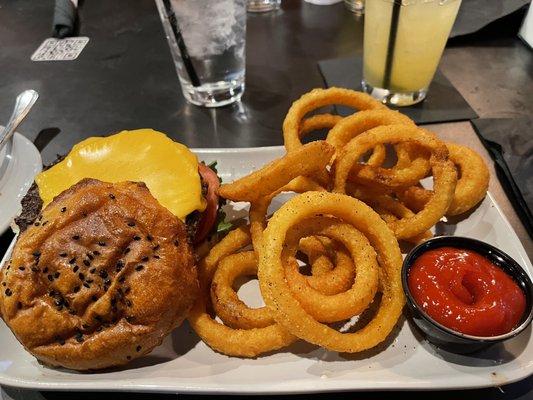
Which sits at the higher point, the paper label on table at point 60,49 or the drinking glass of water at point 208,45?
the drinking glass of water at point 208,45

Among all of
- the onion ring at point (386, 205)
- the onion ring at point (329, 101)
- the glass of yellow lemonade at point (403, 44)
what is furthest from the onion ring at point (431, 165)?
the glass of yellow lemonade at point (403, 44)

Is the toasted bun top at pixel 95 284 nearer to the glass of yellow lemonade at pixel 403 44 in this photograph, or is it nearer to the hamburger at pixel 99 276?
the hamburger at pixel 99 276

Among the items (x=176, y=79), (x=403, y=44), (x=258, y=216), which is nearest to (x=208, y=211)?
(x=258, y=216)

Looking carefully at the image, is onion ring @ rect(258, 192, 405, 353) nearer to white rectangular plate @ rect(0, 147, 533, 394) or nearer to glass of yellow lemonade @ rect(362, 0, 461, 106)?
white rectangular plate @ rect(0, 147, 533, 394)

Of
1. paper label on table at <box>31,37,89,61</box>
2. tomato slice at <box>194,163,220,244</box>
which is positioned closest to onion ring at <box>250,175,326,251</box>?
tomato slice at <box>194,163,220,244</box>

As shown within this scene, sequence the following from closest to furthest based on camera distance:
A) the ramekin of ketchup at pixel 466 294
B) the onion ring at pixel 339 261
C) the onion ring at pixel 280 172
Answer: the ramekin of ketchup at pixel 466 294, the onion ring at pixel 339 261, the onion ring at pixel 280 172

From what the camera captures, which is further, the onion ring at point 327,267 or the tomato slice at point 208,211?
the tomato slice at point 208,211

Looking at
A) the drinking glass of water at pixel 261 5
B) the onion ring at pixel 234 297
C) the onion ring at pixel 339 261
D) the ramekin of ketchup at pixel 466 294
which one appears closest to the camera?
the ramekin of ketchup at pixel 466 294

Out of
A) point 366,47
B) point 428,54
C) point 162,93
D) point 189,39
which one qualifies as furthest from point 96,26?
point 428,54
